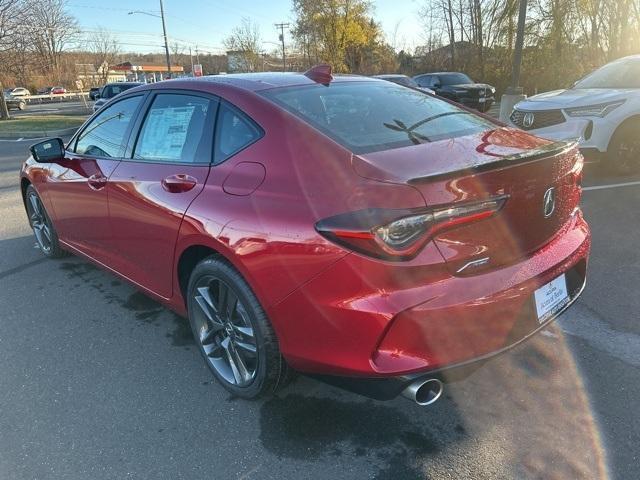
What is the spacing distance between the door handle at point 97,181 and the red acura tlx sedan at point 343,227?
197 millimetres

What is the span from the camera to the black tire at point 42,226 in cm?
463

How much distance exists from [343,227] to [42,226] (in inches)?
157

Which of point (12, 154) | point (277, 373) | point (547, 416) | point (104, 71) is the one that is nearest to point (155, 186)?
point (277, 373)

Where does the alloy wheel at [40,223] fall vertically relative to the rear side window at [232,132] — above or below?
below

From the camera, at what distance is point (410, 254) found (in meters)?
1.88

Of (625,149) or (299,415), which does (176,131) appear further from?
(625,149)

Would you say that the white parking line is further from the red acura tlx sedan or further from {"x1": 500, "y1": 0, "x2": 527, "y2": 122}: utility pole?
{"x1": 500, "y1": 0, "x2": 527, "y2": 122}: utility pole

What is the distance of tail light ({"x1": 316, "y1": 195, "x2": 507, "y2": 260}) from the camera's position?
1871 millimetres

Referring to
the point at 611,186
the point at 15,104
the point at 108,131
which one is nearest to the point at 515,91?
the point at 611,186

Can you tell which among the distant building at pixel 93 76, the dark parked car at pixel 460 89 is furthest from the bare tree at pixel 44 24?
the dark parked car at pixel 460 89

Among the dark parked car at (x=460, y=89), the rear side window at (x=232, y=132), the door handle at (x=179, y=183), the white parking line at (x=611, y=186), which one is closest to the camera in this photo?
the rear side window at (x=232, y=132)

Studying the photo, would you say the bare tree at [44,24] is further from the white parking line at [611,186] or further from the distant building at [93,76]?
the white parking line at [611,186]

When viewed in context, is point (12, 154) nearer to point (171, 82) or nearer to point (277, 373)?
point (171, 82)

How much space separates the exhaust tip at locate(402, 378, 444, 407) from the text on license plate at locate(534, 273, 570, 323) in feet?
1.90
